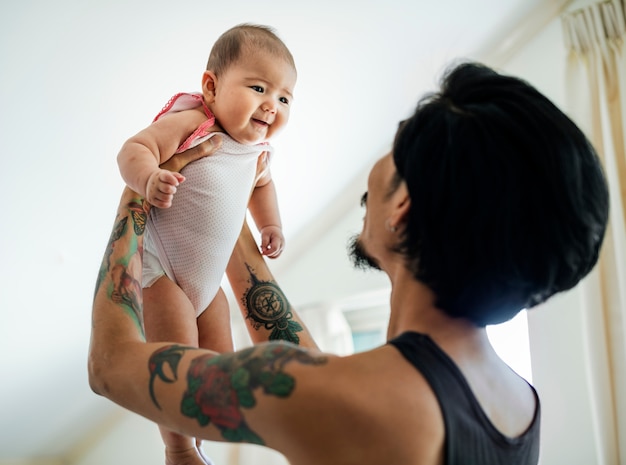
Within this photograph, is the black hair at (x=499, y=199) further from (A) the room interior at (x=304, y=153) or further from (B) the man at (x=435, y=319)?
(A) the room interior at (x=304, y=153)

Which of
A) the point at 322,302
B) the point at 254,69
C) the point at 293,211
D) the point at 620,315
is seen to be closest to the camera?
the point at 254,69

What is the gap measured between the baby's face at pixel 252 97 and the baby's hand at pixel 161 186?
0.22 m

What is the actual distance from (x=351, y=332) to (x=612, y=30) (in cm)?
163

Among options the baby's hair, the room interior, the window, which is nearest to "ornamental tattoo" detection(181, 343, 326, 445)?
the baby's hair

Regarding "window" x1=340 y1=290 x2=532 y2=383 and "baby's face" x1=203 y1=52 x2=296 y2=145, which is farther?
"window" x1=340 y1=290 x2=532 y2=383

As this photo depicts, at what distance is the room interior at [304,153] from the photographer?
184 centimetres

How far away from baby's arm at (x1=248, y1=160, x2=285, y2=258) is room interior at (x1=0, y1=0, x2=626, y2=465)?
60cm

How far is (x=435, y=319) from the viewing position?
106cm

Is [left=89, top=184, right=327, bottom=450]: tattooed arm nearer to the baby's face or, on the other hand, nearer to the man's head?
the man's head

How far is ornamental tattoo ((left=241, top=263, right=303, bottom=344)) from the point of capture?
54.2 inches

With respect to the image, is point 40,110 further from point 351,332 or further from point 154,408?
point 351,332

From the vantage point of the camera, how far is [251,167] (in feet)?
4.42

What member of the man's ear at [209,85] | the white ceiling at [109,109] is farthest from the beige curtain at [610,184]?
the man's ear at [209,85]

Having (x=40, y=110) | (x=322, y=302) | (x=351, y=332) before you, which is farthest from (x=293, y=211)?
(x=40, y=110)
